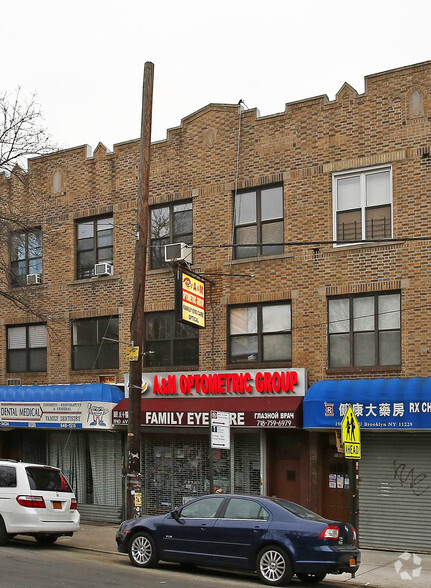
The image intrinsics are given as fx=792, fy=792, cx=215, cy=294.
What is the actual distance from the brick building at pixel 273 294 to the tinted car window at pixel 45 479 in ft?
11.9

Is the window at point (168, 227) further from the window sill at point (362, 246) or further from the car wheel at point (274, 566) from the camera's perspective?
the car wheel at point (274, 566)

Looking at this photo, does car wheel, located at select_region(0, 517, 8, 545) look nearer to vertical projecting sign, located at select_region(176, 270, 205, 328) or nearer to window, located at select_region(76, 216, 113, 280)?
vertical projecting sign, located at select_region(176, 270, 205, 328)

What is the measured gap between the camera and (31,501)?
1534cm

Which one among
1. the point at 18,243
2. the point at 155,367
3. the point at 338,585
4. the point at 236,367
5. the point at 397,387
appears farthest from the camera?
the point at 18,243

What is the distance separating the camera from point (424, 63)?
17344 millimetres

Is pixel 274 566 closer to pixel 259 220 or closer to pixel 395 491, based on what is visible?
pixel 395 491

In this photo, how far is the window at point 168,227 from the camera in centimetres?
2055

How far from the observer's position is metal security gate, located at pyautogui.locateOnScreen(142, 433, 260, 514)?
62.1 feet

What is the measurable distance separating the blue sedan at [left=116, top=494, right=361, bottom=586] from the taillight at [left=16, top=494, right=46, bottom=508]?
2.14m

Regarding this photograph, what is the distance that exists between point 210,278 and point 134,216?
10.1 feet

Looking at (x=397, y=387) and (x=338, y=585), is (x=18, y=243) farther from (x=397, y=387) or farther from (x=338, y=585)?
(x=338, y=585)

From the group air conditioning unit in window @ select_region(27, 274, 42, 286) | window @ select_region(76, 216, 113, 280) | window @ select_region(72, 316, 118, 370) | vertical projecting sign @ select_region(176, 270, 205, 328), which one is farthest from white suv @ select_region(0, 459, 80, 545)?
air conditioning unit in window @ select_region(27, 274, 42, 286)

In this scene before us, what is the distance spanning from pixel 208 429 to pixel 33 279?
7.66m

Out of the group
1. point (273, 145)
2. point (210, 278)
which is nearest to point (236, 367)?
point (210, 278)
